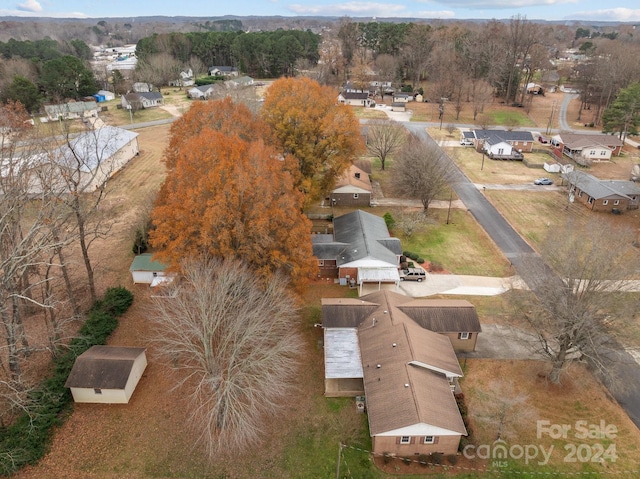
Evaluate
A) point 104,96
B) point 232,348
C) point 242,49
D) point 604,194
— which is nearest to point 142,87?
point 104,96

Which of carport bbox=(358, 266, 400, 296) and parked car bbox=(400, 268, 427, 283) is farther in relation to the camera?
parked car bbox=(400, 268, 427, 283)

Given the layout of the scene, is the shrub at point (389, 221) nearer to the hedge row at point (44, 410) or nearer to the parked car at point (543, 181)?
the parked car at point (543, 181)

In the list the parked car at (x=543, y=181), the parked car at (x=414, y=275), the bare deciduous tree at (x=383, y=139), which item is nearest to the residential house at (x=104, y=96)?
the bare deciduous tree at (x=383, y=139)

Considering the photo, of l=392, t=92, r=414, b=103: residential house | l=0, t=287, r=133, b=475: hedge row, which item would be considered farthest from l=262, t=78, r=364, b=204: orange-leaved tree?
l=392, t=92, r=414, b=103: residential house

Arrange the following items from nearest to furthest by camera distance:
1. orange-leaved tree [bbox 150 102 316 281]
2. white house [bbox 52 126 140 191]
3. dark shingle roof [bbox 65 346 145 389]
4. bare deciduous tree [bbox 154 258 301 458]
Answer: bare deciduous tree [bbox 154 258 301 458] → dark shingle roof [bbox 65 346 145 389] → orange-leaved tree [bbox 150 102 316 281] → white house [bbox 52 126 140 191]

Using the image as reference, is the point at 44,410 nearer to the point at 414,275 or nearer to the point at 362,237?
the point at 362,237

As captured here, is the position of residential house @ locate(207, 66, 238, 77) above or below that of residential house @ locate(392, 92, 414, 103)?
above

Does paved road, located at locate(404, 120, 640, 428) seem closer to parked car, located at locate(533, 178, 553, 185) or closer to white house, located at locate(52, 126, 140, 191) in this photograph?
parked car, located at locate(533, 178, 553, 185)
